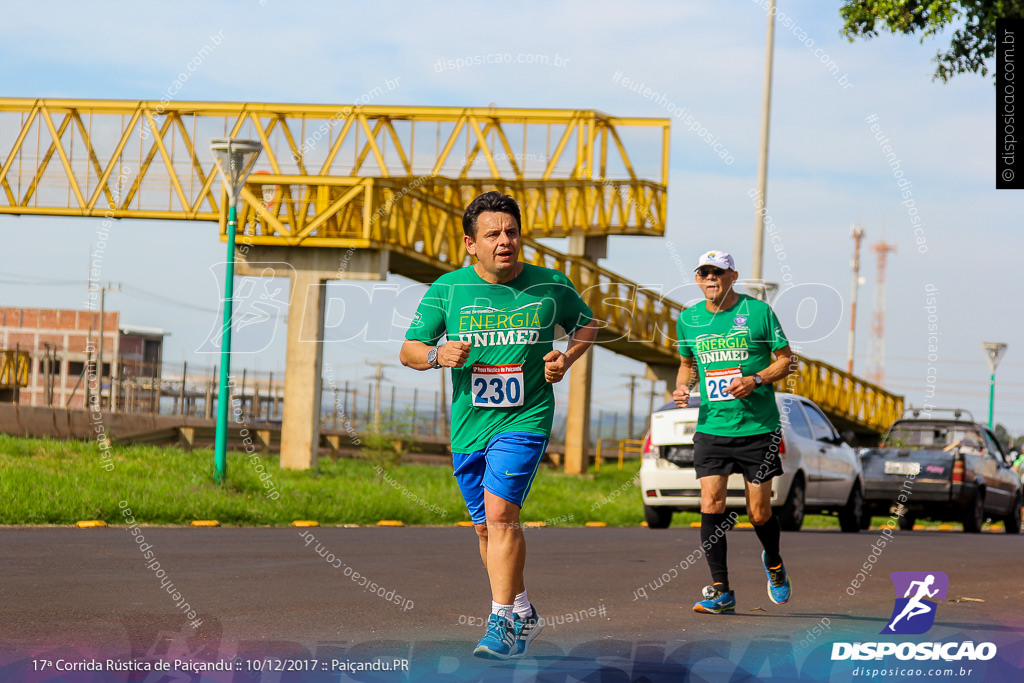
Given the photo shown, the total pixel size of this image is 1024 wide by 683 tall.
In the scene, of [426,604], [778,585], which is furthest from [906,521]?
[426,604]

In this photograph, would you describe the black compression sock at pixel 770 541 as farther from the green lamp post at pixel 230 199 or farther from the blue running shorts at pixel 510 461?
the green lamp post at pixel 230 199

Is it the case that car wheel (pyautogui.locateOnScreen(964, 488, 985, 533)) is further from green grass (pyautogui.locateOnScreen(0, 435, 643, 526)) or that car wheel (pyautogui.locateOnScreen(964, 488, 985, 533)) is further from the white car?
green grass (pyautogui.locateOnScreen(0, 435, 643, 526))

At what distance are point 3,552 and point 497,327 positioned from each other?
18.6 ft

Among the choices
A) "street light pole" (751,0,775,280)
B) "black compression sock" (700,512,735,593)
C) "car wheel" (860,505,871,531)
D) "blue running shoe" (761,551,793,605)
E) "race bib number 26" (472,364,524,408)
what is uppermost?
"street light pole" (751,0,775,280)

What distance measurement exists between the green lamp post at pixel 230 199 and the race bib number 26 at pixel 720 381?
8.88 meters

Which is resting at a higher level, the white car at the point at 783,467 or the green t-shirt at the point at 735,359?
the green t-shirt at the point at 735,359

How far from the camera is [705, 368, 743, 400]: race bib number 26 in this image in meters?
8.73

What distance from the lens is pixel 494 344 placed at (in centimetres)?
618

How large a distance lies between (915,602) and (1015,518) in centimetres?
1607

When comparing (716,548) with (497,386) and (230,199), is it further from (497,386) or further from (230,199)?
(230,199)

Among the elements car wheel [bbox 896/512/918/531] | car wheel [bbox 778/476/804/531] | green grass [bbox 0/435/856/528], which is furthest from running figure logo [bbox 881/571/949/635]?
car wheel [bbox 896/512/918/531]

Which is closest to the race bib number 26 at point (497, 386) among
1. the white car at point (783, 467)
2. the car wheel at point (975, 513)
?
the white car at point (783, 467)

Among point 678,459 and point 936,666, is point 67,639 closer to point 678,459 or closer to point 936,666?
point 936,666

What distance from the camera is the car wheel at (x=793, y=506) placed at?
1691 cm
